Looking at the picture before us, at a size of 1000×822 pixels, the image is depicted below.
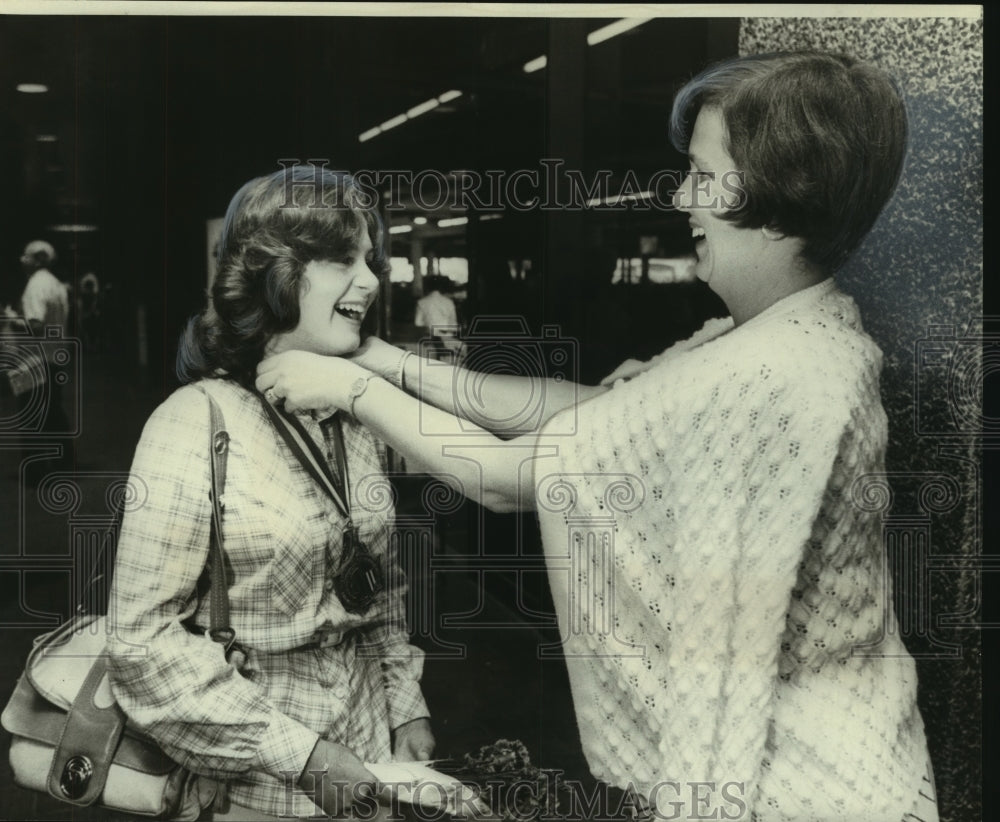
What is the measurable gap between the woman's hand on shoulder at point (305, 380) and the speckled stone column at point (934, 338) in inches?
53.8

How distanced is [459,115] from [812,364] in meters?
1.14

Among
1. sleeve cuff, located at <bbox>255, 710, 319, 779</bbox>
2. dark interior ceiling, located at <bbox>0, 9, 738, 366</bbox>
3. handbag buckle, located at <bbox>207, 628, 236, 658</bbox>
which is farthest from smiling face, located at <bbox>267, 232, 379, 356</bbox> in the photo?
sleeve cuff, located at <bbox>255, 710, 319, 779</bbox>

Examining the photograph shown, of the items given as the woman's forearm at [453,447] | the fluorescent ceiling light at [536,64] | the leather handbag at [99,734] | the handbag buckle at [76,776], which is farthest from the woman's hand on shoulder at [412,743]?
the fluorescent ceiling light at [536,64]

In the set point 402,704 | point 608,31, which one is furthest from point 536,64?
point 402,704

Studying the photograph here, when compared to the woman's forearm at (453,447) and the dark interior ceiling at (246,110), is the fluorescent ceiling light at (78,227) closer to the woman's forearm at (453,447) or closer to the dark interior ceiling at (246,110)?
the dark interior ceiling at (246,110)

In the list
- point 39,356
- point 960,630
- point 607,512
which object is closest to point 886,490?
point 960,630

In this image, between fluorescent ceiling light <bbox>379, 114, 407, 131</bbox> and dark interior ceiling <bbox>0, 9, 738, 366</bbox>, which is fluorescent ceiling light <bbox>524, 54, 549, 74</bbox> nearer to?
dark interior ceiling <bbox>0, 9, 738, 366</bbox>

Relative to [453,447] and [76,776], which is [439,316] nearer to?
[453,447]

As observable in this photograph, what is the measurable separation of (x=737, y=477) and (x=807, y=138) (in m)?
0.88

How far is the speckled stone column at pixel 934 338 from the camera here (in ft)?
10.0

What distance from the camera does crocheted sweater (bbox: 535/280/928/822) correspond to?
8.93 ft

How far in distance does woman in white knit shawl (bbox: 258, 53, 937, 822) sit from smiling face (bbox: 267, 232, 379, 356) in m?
A: 0.05

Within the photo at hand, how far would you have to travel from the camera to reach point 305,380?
2883 millimetres

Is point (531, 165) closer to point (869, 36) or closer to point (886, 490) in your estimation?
point (869, 36)
